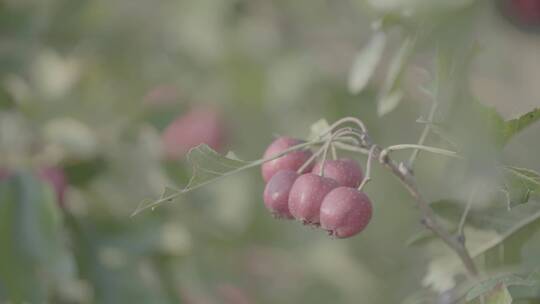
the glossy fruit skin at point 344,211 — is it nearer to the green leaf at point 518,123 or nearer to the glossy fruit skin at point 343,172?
the glossy fruit skin at point 343,172

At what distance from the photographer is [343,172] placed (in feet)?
5.05

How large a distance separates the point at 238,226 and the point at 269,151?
2.22 meters

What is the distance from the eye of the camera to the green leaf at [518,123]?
4.94 feet

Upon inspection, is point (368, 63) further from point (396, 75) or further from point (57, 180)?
point (57, 180)

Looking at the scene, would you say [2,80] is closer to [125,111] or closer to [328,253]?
[125,111]

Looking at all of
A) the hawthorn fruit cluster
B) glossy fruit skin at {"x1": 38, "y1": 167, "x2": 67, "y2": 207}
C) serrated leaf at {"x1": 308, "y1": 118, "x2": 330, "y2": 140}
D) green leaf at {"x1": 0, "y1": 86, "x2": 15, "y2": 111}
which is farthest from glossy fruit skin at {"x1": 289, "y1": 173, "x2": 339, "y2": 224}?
green leaf at {"x1": 0, "y1": 86, "x2": 15, "y2": 111}

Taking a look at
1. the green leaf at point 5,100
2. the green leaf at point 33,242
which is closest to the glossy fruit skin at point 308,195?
the green leaf at point 33,242

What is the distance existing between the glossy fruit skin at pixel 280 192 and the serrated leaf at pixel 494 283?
0.89 ft

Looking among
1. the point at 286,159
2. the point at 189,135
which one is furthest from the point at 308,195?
the point at 189,135

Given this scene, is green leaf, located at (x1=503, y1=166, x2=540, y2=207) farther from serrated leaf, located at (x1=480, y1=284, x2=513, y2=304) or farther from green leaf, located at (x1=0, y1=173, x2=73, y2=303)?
green leaf, located at (x1=0, y1=173, x2=73, y2=303)

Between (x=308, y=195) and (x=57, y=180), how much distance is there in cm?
133

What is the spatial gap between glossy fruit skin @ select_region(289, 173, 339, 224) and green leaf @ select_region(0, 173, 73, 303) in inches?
41.3

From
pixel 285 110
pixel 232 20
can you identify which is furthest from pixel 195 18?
pixel 285 110

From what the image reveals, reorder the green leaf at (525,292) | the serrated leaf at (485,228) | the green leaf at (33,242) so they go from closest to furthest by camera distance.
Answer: the green leaf at (525,292) → the serrated leaf at (485,228) → the green leaf at (33,242)
